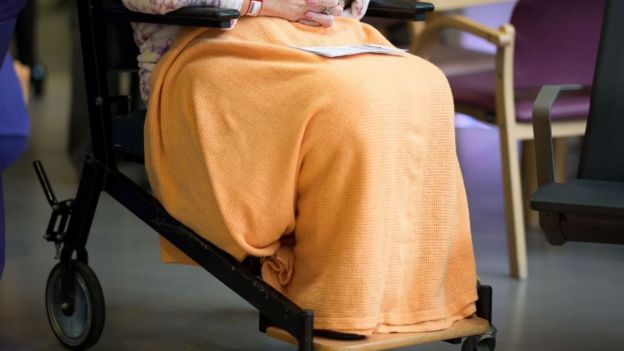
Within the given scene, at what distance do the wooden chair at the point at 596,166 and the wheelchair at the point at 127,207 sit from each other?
199mm

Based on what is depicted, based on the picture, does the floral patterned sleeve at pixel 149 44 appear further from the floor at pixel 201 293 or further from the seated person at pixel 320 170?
the floor at pixel 201 293

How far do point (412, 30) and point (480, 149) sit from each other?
1611 mm

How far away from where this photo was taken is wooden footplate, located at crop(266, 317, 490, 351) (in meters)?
1.77

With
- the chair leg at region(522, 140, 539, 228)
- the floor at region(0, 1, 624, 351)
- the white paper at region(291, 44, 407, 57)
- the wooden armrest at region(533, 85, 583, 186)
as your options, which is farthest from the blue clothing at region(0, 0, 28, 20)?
the chair leg at region(522, 140, 539, 228)

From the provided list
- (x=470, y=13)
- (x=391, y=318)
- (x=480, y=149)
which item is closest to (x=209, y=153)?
(x=391, y=318)

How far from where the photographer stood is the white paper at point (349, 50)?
1.92 metres

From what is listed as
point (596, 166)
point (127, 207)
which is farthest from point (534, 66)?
point (127, 207)

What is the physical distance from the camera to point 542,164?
83.4 inches

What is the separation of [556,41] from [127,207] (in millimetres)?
1479

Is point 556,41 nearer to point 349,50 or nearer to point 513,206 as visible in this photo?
point 513,206

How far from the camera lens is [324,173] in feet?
5.91

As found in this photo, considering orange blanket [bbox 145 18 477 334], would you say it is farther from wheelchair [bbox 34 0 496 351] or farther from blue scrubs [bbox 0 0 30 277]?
blue scrubs [bbox 0 0 30 277]

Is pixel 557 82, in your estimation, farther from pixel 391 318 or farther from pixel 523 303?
pixel 391 318

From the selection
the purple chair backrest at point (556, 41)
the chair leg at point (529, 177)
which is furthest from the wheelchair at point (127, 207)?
the chair leg at point (529, 177)
